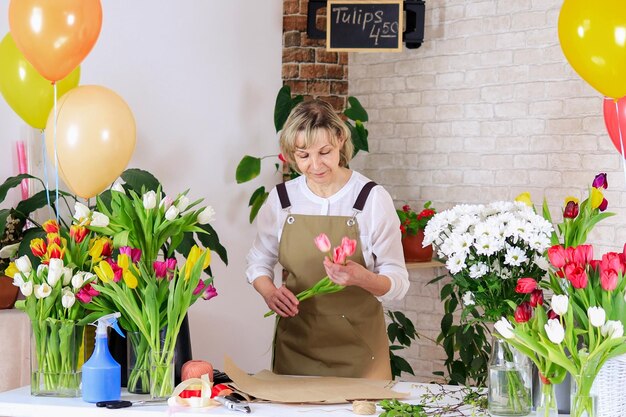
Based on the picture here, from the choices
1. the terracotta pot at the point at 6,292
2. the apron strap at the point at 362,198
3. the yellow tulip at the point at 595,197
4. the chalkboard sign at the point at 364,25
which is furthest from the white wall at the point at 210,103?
the yellow tulip at the point at 595,197

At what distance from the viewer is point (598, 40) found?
288 centimetres

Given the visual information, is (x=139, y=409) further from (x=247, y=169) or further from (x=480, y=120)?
(x=480, y=120)

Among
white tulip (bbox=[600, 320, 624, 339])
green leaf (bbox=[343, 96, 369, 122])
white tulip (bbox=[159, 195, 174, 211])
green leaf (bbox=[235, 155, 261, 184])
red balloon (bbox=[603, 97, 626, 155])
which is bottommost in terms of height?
white tulip (bbox=[600, 320, 624, 339])

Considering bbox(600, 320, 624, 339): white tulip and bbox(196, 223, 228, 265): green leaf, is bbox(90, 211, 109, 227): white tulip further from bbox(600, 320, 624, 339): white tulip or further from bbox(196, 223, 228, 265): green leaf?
bbox(600, 320, 624, 339): white tulip

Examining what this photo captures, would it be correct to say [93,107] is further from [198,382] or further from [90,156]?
[198,382]

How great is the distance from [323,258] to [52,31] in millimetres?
1185

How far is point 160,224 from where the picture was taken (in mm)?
2680

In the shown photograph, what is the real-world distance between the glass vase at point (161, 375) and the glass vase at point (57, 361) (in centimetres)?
23

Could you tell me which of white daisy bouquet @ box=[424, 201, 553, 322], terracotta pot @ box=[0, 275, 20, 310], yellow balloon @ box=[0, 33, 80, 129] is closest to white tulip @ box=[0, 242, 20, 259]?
terracotta pot @ box=[0, 275, 20, 310]

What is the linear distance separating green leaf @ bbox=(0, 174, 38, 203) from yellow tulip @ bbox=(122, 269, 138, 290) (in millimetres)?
1176

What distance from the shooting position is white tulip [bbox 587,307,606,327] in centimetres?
214

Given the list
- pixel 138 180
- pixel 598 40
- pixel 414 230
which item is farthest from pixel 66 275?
pixel 414 230

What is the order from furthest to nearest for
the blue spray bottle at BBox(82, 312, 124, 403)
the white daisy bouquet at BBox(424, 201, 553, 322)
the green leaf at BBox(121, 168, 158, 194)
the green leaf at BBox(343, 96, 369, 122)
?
1. the green leaf at BBox(343, 96, 369, 122)
2. the green leaf at BBox(121, 168, 158, 194)
3. the blue spray bottle at BBox(82, 312, 124, 403)
4. the white daisy bouquet at BBox(424, 201, 553, 322)

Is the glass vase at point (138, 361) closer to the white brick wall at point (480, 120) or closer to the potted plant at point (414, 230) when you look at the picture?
the potted plant at point (414, 230)
